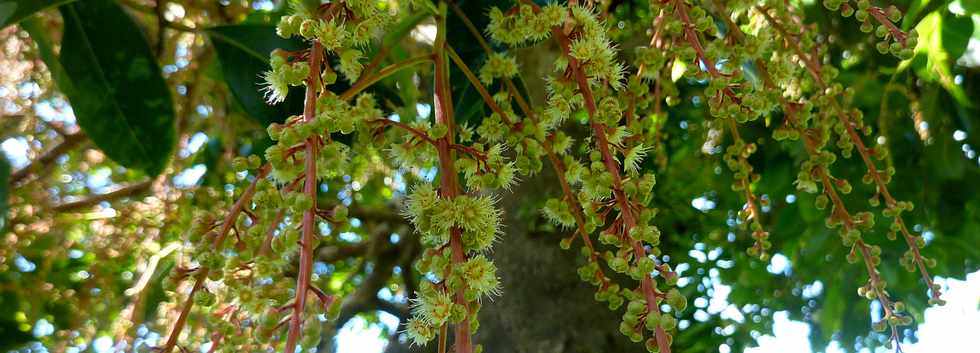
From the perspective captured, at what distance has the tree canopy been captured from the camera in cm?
63

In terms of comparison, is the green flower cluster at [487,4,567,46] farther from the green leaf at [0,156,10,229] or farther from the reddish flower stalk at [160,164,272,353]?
the green leaf at [0,156,10,229]

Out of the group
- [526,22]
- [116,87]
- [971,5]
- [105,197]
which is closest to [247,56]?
[116,87]

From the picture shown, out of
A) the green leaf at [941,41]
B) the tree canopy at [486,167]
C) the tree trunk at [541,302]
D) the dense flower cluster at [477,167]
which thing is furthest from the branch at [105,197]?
the green leaf at [941,41]

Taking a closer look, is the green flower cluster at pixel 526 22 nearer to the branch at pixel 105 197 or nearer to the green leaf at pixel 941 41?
the green leaf at pixel 941 41

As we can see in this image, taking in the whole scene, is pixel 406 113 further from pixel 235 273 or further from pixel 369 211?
pixel 369 211

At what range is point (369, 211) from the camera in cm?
240

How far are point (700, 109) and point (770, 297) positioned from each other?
463 millimetres

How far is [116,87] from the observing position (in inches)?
46.5

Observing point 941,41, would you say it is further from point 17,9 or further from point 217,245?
point 17,9

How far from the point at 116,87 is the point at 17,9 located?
0.80 ft

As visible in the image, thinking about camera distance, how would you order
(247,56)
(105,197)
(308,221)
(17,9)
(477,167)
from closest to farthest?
1. (308,221)
2. (477,167)
3. (17,9)
4. (247,56)
5. (105,197)

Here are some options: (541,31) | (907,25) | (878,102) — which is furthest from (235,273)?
(878,102)

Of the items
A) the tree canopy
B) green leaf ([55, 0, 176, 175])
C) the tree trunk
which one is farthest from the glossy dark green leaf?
the tree trunk

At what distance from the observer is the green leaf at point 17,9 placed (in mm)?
930
